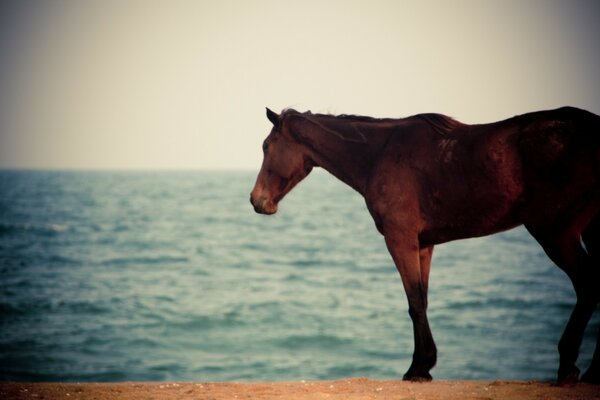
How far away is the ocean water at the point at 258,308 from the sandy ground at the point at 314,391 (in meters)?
A: 12.4

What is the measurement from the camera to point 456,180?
627 centimetres

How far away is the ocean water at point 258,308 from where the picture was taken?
67.2 feet

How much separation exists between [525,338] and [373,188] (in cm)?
1987

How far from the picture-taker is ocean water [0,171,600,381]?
20.5 metres

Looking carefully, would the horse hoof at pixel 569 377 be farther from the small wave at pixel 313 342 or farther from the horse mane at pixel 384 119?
the small wave at pixel 313 342

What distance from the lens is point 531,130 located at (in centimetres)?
597

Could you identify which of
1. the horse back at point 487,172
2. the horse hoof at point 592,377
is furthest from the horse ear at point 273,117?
the horse hoof at point 592,377

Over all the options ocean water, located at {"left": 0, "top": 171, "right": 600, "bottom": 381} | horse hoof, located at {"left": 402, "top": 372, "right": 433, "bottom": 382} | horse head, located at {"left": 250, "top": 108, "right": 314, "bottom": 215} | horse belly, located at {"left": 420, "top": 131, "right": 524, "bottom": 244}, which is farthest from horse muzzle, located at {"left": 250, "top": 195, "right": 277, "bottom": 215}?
ocean water, located at {"left": 0, "top": 171, "right": 600, "bottom": 381}

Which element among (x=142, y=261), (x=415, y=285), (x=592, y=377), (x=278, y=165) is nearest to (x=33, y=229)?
(x=142, y=261)

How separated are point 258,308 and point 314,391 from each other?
21.8m

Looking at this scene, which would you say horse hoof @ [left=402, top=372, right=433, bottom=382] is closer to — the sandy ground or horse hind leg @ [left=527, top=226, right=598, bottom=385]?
the sandy ground

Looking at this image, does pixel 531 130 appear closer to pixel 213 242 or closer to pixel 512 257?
pixel 512 257

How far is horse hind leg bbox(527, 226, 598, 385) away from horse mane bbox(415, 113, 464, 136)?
4.21 ft

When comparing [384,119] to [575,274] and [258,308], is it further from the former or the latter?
[258,308]
